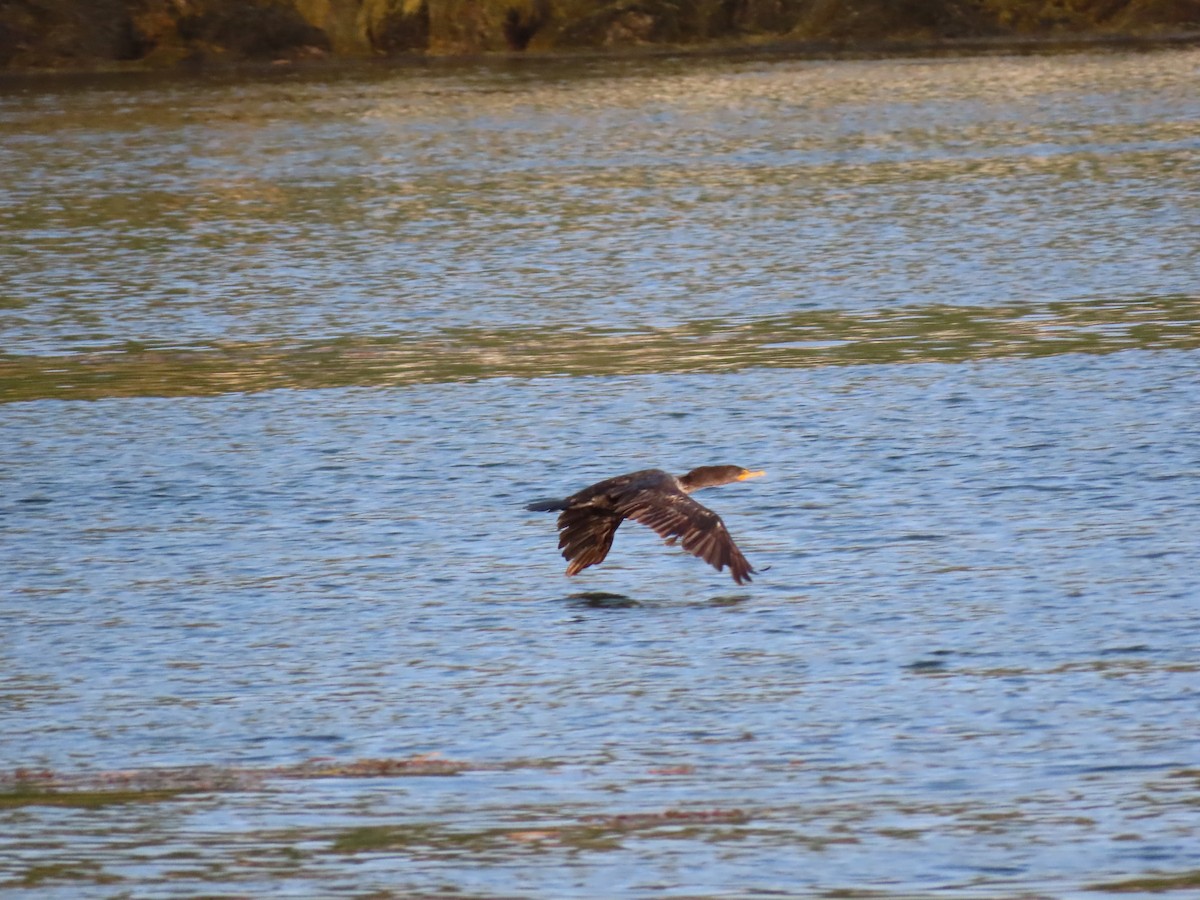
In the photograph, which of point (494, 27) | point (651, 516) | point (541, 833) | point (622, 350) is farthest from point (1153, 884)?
point (494, 27)

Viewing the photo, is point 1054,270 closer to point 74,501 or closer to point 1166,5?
point 74,501

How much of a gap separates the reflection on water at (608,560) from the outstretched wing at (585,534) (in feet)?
0.46

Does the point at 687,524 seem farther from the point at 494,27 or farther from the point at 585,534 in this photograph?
the point at 494,27

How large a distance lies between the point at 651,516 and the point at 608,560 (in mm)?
1260

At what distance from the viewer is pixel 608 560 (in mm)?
9266

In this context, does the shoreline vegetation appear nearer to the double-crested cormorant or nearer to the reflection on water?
the reflection on water

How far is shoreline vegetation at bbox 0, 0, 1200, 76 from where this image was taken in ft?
190

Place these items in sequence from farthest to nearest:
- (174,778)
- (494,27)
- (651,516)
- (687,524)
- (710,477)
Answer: (494,27)
(710,477)
(651,516)
(687,524)
(174,778)

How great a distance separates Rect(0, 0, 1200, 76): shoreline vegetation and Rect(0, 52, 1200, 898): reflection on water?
3722 centimetres

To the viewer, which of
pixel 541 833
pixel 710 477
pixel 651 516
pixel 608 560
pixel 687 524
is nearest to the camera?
pixel 541 833

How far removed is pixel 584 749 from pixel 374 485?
157 inches

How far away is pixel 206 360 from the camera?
1416 centimetres

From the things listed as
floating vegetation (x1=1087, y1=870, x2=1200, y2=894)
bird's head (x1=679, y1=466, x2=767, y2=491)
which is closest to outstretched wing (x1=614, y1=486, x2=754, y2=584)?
bird's head (x1=679, y1=466, x2=767, y2=491)

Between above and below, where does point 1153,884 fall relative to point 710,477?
below
